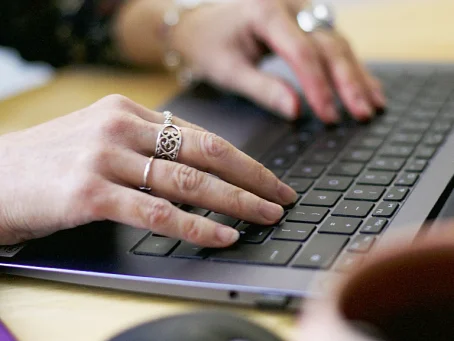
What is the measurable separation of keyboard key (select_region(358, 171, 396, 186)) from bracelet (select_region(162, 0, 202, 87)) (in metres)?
0.49

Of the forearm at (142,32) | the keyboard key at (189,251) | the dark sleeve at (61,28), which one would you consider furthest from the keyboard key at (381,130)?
the dark sleeve at (61,28)

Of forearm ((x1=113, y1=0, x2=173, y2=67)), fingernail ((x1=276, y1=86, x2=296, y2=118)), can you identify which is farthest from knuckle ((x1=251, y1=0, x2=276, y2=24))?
forearm ((x1=113, y1=0, x2=173, y2=67))

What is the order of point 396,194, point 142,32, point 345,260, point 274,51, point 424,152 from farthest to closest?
1. point 142,32
2. point 274,51
3. point 424,152
4. point 396,194
5. point 345,260

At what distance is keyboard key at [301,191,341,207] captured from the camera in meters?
0.57

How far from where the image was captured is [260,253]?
19.3 inches

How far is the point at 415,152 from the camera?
670 millimetres

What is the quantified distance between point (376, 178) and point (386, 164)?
40 mm

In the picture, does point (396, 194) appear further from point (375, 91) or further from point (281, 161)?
point (375, 91)

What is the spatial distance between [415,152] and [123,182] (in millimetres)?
289

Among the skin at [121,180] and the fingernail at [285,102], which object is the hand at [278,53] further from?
the skin at [121,180]

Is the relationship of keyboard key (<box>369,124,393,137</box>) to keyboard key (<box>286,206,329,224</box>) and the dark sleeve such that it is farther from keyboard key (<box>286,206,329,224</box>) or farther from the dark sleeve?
the dark sleeve

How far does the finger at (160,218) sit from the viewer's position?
0.51m

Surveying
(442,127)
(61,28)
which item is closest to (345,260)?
(442,127)

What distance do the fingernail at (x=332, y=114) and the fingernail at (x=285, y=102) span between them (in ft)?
0.14
